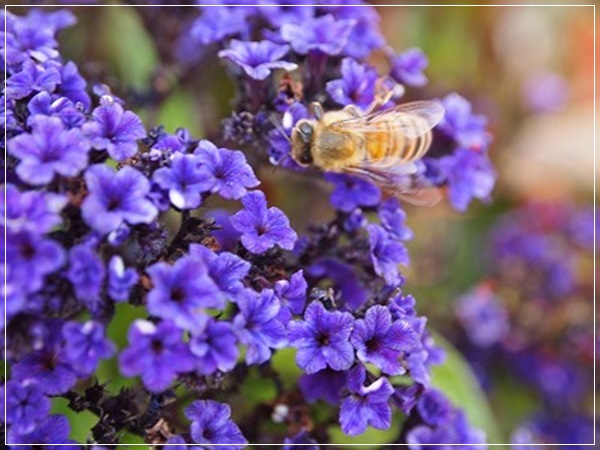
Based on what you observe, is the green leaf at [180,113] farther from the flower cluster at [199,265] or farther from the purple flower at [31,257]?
the purple flower at [31,257]

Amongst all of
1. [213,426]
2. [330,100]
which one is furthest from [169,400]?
[330,100]

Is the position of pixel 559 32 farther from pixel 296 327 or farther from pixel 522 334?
pixel 296 327

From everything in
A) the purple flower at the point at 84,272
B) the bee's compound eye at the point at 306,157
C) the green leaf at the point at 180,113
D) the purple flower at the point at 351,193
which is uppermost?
the purple flower at the point at 84,272

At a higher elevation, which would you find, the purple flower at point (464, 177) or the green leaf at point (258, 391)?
the purple flower at point (464, 177)

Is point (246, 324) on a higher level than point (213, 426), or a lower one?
higher

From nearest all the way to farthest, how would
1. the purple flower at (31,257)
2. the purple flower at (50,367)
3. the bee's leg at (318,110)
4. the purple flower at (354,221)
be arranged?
the purple flower at (31,257)
the purple flower at (50,367)
the bee's leg at (318,110)
the purple flower at (354,221)

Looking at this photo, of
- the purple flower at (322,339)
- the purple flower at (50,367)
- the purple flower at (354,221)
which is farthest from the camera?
the purple flower at (354,221)

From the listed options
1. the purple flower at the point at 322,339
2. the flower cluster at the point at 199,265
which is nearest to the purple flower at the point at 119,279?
A: the flower cluster at the point at 199,265

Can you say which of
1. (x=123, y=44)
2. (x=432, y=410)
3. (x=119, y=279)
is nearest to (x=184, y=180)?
(x=119, y=279)
